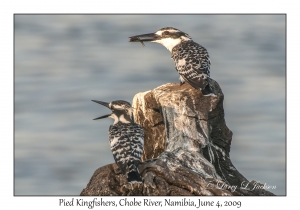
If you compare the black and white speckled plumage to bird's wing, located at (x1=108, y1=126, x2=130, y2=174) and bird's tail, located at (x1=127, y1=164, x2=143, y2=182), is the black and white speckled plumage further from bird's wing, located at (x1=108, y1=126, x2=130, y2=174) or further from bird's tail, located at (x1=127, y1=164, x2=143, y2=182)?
bird's tail, located at (x1=127, y1=164, x2=143, y2=182)

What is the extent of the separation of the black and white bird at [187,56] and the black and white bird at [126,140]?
1243 mm

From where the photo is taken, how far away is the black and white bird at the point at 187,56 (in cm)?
1306

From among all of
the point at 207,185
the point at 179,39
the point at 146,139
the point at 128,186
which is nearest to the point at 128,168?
the point at 128,186

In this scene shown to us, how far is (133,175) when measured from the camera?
37.0ft

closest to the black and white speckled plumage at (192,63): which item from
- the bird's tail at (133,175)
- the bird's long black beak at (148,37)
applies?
the bird's long black beak at (148,37)

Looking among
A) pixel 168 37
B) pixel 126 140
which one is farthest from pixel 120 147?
pixel 168 37

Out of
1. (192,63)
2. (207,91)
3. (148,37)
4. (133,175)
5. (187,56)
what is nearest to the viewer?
(133,175)

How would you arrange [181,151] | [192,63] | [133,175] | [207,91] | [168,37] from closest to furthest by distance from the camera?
A: 1. [133,175]
2. [181,151]
3. [207,91]
4. [192,63]
5. [168,37]

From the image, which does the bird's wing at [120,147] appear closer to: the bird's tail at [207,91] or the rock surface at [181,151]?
the rock surface at [181,151]

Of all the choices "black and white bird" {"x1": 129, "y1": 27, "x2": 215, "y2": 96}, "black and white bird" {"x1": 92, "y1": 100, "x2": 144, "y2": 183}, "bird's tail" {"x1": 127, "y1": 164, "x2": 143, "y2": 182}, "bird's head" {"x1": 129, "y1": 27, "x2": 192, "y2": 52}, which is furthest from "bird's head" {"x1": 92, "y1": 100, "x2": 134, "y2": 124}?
"bird's head" {"x1": 129, "y1": 27, "x2": 192, "y2": 52}

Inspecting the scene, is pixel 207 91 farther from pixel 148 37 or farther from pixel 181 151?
pixel 148 37

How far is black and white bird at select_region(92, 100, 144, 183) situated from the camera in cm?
1143

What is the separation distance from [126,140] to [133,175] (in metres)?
0.86
